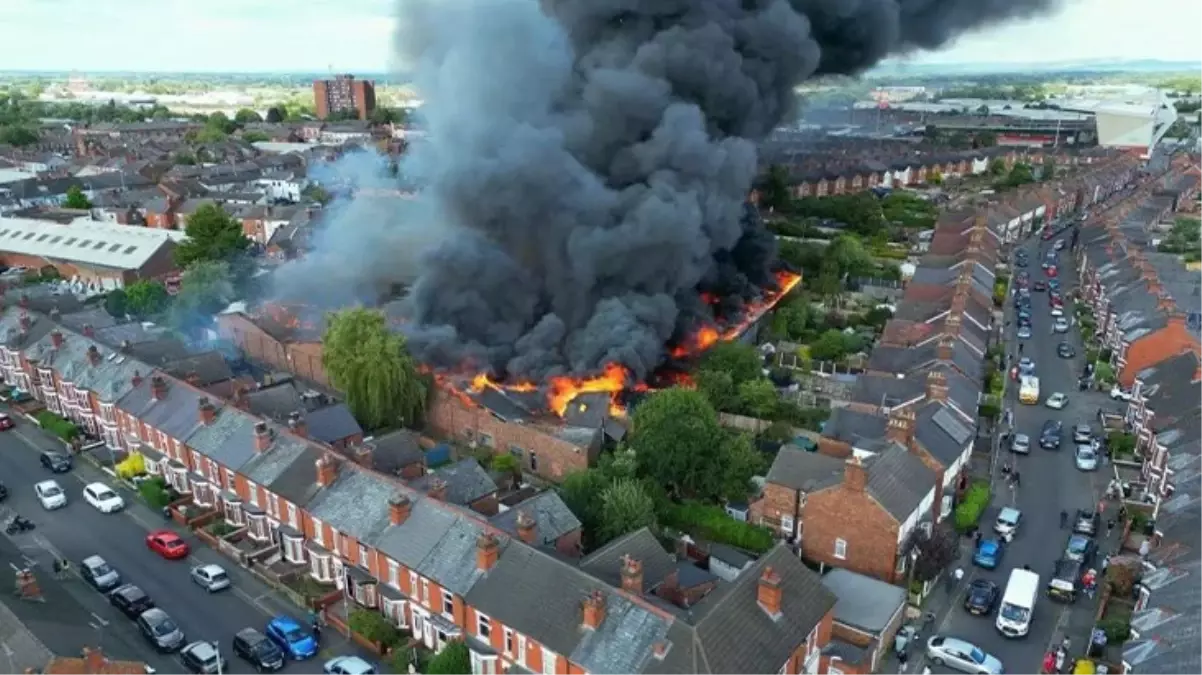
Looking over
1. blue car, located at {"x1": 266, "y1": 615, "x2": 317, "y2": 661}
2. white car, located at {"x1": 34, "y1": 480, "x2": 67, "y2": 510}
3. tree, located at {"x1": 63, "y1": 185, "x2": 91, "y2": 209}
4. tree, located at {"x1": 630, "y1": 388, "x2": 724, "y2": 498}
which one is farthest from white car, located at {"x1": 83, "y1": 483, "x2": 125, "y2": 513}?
tree, located at {"x1": 63, "y1": 185, "x2": 91, "y2": 209}

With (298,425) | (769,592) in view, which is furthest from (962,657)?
(298,425)

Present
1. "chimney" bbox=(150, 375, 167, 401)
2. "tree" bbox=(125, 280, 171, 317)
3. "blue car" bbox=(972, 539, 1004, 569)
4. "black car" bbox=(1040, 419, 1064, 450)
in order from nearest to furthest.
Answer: "blue car" bbox=(972, 539, 1004, 569), "chimney" bbox=(150, 375, 167, 401), "black car" bbox=(1040, 419, 1064, 450), "tree" bbox=(125, 280, 171, 317)

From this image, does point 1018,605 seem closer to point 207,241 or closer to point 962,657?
point 962,657

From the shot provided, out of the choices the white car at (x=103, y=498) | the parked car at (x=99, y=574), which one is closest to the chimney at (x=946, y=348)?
the parked car at (x=99, y=574)

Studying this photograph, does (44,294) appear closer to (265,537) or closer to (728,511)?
(265,537)

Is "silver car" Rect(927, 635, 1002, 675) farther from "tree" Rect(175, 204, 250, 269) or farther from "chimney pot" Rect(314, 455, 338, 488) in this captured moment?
"tree" Rect(175, 204, 250, 269)
